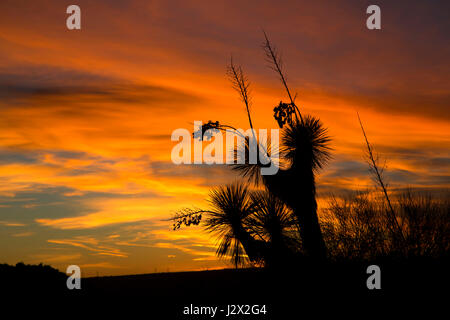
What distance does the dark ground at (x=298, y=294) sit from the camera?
970cm

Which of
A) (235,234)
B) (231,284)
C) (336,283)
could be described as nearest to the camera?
(336,283)

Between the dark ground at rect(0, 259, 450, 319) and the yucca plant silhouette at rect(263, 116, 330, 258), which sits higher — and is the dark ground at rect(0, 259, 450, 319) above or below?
below

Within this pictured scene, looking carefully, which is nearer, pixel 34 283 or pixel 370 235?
pixel 34 283

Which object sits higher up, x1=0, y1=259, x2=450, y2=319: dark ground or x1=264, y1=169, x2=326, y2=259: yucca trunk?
x1=264, y1=169, x2=326, y2=259: yucca trunk

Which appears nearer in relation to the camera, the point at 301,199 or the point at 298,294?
the point at 298,294

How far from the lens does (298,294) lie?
1027cm

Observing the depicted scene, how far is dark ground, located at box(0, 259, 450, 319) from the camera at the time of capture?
9703 millimetres

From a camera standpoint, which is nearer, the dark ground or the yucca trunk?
the dark ground

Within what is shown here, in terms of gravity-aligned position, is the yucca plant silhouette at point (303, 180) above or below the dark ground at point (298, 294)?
above

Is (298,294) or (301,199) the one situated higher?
(301,199)
